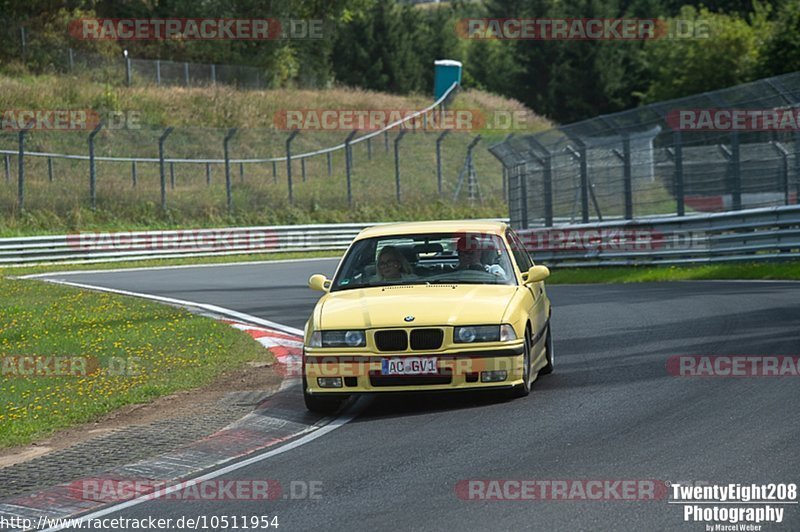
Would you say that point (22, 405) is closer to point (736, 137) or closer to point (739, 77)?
point (736, 137)

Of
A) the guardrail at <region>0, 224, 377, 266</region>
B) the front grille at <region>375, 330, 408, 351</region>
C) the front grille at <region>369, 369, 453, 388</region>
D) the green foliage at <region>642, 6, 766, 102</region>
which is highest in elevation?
the green foliage at <region>642, 6, 766, 102</region>

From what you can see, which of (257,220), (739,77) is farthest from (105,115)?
(739,77)

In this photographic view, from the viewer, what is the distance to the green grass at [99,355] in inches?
419

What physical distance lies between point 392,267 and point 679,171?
1361 cm

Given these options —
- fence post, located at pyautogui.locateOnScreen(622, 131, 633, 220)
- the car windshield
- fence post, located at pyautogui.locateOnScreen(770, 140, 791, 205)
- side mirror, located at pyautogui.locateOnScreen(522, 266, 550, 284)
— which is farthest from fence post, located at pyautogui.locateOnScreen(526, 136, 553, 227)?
side mirror, located at pyautogui.locateOnScreen(522, 266, 550, 284)

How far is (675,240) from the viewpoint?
23.2 m

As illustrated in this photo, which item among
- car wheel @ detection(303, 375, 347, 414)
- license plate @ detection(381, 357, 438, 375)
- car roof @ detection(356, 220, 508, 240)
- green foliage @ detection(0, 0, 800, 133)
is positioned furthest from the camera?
green foliage @ detection(0, 0, 800, 133)

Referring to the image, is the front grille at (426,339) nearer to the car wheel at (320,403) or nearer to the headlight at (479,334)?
the headlight at (479,334)

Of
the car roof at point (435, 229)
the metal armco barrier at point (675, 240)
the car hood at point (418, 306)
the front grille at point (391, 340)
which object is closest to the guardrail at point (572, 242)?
the metal armco barrier at point (675, 240)

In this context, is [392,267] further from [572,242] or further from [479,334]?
[572,242]

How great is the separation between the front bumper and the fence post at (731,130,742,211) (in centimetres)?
1350

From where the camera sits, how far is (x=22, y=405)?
10.9 m

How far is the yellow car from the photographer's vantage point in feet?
31.5

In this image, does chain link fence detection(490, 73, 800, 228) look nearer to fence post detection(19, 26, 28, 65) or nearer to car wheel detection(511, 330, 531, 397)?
car wheel detection(511, 330, 531, 397)
